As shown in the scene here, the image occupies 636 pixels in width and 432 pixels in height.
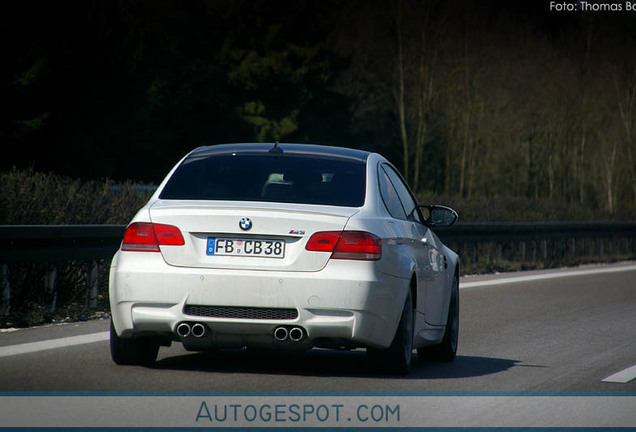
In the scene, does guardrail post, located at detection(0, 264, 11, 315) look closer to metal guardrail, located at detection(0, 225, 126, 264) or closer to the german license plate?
metal guardrail, located at detection(0, 225, 126, 264)

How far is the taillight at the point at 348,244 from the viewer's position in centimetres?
789

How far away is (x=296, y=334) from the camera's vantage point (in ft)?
25.7

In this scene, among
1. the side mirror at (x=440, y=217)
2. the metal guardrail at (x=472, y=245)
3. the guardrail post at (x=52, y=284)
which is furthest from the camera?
the guardrail post at (x=52, y=284)

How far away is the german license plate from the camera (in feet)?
25.7

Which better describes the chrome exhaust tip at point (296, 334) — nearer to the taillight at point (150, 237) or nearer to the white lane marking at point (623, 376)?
the taillight at point (150, 237)

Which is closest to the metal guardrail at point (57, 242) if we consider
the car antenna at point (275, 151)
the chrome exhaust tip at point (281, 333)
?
the car antenna at point (275, 151)

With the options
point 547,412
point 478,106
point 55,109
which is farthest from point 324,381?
point 478,106

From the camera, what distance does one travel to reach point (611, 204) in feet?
206

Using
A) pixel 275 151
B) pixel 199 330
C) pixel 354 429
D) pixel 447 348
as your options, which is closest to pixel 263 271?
pixel 199 330

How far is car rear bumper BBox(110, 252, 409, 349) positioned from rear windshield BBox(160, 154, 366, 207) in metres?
0.62

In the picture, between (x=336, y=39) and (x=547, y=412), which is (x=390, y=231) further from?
(x=336, y=39)

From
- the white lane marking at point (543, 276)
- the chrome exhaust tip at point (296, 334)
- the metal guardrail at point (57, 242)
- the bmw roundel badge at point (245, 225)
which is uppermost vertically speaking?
the bmw roundel badge at point (245, 225)

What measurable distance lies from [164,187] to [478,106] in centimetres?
4726

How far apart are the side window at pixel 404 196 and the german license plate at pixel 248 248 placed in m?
1.68
